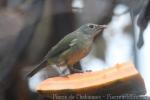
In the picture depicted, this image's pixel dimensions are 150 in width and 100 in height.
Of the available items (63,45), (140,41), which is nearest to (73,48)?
(63,45)

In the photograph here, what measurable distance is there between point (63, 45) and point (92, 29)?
83 millimetres

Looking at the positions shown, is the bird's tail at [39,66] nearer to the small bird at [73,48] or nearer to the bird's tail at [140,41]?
the small bird at [73,48]

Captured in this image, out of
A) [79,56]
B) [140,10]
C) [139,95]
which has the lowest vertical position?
[139,95]

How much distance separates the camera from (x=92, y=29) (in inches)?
35.6

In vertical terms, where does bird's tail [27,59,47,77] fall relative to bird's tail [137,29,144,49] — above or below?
below

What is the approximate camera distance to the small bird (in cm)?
89

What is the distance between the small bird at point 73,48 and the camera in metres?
0.89

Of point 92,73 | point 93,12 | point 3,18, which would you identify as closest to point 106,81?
point 92,73

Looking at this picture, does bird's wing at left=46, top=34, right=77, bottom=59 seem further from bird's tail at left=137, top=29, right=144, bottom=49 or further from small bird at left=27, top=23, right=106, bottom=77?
bird's tail at left=137, top=29, right=144, bottom=49

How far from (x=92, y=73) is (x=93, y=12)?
6.2 inches

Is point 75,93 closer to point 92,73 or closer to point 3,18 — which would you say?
point 92,73

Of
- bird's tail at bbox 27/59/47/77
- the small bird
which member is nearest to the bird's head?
the small bird

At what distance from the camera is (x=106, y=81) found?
88cm

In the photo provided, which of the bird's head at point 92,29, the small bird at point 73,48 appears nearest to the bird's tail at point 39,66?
the small bird at point 73,48
